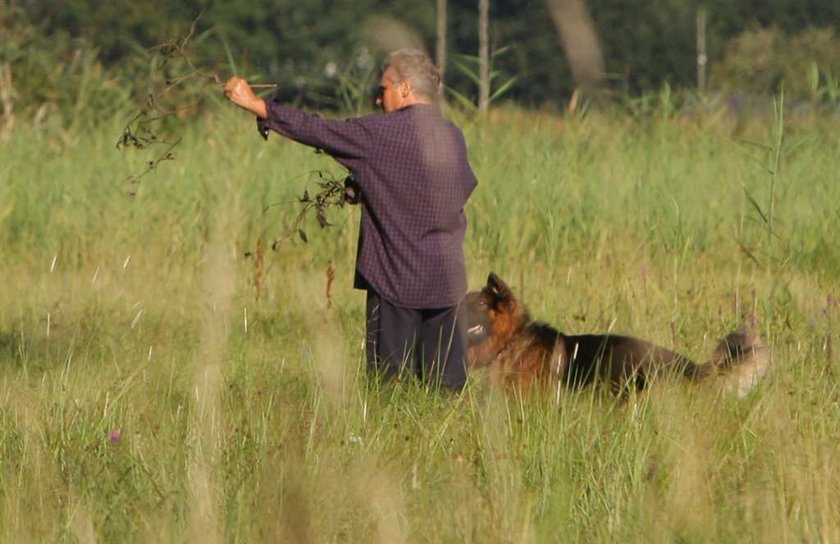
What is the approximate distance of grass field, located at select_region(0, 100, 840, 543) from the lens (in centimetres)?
347

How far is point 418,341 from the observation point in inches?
211

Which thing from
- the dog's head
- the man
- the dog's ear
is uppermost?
the man

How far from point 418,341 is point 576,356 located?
23.4 inches

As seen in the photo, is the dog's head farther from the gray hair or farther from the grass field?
the gray hair

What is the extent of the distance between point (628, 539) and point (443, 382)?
1.97 meters

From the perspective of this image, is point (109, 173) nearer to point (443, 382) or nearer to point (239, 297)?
point (239, 297)

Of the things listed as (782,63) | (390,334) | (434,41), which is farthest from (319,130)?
(434,41)

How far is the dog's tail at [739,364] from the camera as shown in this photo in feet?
15.9

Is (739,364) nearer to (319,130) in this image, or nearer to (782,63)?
(319,130)

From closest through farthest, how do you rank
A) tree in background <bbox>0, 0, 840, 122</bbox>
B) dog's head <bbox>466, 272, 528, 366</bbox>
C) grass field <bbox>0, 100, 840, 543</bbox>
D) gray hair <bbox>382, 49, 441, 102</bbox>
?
tree in background <bbox>0, 0, 840, 122</bbox> → grass field <bbox>0, 100, 840, 543</bbox> → gray hair <bbox>382, 49, 441, 102</bbox> → dog's head <bbox>466, 272, 528, 366</bbox>

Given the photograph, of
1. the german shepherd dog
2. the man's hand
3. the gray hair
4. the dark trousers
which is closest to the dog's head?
the german shepherd dog

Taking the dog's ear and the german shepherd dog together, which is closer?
the german shepherd dog

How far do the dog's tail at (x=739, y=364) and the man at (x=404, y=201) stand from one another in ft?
3.10

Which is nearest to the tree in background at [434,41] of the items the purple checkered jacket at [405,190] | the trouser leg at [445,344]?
the purple checkered jacket at [405,190]
